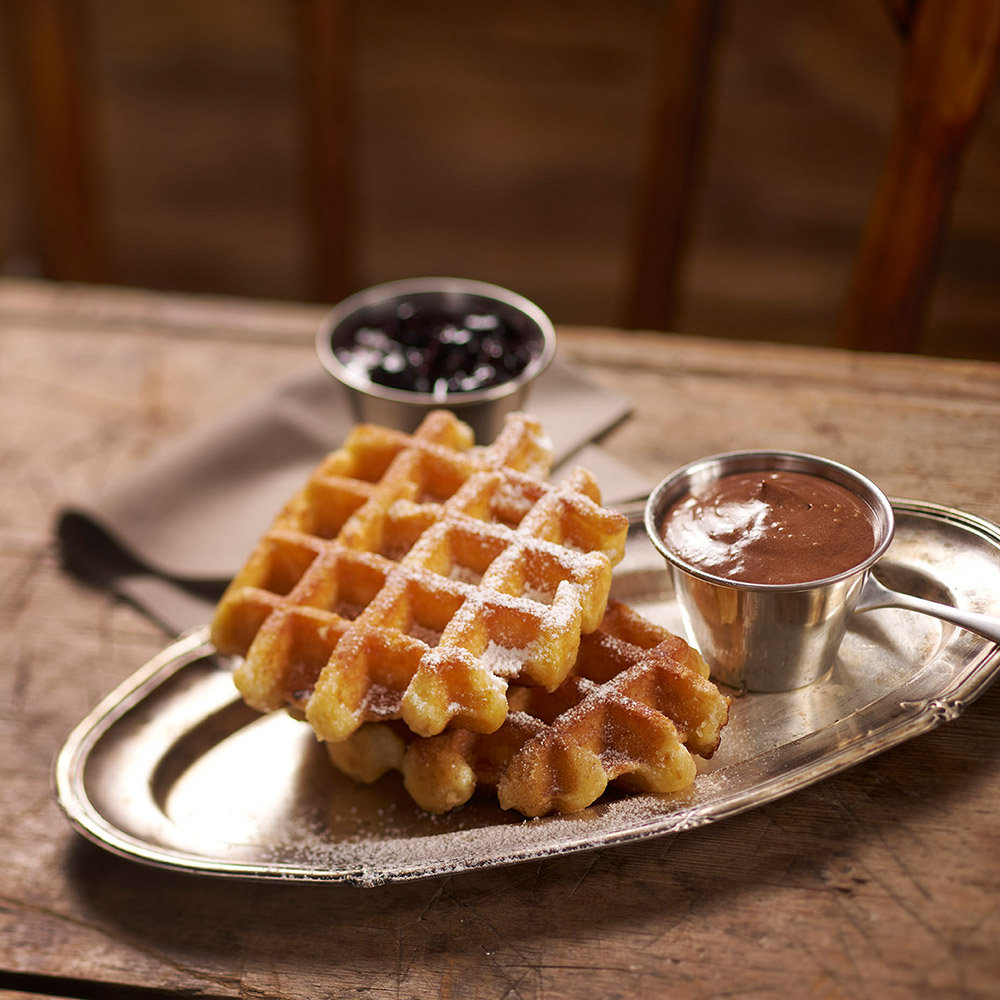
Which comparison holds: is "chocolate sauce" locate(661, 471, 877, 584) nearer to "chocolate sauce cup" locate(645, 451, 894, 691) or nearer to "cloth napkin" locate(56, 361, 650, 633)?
"chocolate sauce cup" locate(645, 451, 894, 691)

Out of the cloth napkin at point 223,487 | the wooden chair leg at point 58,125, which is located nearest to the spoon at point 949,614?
the cloth napkin at point 223,487

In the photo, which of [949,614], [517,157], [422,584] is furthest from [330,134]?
[949,614]

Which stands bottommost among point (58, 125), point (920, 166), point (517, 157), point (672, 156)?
point (517, 157)

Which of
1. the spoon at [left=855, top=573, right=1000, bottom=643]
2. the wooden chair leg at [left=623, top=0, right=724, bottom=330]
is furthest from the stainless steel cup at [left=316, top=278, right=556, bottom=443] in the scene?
the wooden chair leg at [left=623, top=0, right=724, bottom=330]

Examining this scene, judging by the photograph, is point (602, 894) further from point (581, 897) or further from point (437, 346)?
point (437, 346)

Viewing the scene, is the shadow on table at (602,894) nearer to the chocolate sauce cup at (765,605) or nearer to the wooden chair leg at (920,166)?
the chocolate sauce cup at (765,605)
